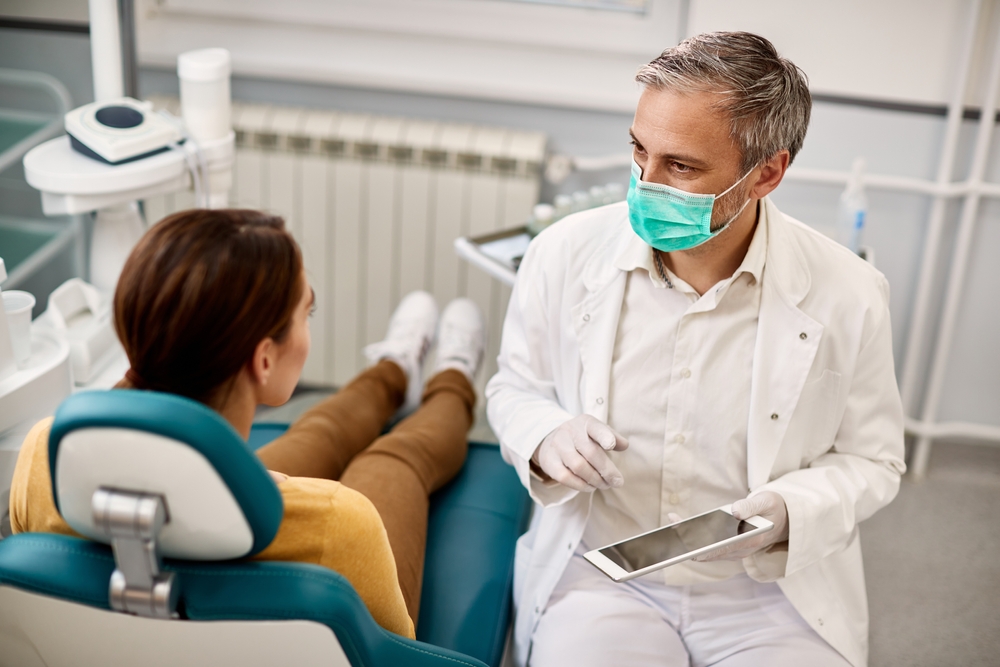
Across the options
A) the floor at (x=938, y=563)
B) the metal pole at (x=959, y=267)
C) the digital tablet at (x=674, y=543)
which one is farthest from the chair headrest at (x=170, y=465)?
the metal pole at (x=959, y=267)

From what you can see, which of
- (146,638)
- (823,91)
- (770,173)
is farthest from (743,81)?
(823,91)

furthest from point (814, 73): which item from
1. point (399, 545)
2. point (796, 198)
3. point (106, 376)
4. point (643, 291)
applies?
point (106, 376)

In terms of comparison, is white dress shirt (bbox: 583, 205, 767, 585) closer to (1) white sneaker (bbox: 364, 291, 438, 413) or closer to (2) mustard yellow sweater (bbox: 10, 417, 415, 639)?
(2) mustard yellow sweater (bbox: 10, 417, 415, 639)

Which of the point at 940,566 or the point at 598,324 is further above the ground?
→ the point at 598,324

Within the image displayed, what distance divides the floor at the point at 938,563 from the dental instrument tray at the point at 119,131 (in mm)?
1089

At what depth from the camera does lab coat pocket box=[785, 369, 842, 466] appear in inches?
51.3

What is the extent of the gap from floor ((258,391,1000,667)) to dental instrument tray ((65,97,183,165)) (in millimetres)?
1089

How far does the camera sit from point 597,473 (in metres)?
1.20

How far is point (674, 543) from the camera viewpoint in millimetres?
1143

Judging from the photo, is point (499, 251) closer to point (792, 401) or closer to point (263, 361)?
point (792, 401)

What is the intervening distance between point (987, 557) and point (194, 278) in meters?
2.11

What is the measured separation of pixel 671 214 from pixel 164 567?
Answer: 799 mm

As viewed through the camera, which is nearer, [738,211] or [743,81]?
[743,81]

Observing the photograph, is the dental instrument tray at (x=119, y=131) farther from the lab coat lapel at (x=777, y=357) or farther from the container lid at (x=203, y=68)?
the lab coat lapel at (x=777, y=357)
